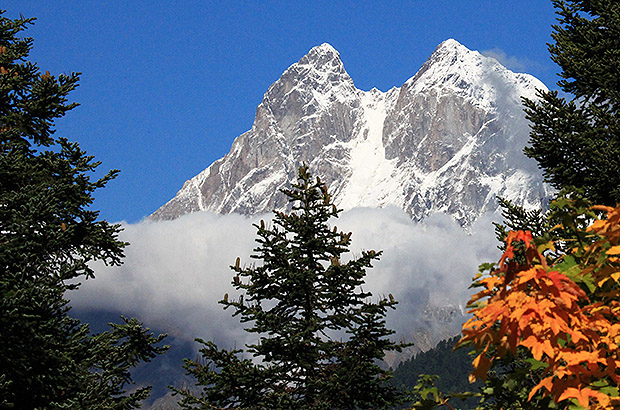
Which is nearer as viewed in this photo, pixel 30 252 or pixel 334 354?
pixel 30 252

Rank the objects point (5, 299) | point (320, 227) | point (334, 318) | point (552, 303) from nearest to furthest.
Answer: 1. point (552, 303)
2. point (5, 299)
3. point (334, 318)
4. point (320, 227)

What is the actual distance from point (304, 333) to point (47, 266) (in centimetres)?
537

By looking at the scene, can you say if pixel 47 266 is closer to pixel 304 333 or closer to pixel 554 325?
pixel 304 333

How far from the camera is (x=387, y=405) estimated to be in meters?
12.0

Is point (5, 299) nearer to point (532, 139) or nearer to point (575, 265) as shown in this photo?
point (575, 265)

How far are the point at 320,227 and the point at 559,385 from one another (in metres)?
11.4

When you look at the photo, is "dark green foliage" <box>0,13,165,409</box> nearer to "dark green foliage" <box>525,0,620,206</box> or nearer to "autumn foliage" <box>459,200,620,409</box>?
"autumn foliage" <box>459,200,620,409</box>

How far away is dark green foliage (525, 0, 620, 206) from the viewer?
1180 cm

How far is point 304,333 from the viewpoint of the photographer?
12.1 metres

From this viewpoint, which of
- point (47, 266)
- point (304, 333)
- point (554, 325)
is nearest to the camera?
point (554, 325)

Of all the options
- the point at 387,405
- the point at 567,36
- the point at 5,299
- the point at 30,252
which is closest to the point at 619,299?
the point at 5,299

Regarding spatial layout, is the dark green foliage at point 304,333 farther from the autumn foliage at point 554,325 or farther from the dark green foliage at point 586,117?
the autumn foliage at point 554,325

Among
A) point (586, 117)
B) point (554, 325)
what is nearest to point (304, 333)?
point (586, 117)

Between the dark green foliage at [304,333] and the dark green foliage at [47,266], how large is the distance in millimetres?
2635
